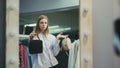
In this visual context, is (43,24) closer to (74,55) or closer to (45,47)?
(45,47)

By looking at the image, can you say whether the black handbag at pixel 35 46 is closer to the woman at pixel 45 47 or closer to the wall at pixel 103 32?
the woman at pixel 45 47

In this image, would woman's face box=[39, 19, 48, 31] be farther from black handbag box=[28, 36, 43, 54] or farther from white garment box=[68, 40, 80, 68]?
white garment box=[68, 40, 80, 68]

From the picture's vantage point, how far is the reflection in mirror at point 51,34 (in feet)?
4.53

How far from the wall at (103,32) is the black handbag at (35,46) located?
1.40 feet

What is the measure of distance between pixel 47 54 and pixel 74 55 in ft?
0.59

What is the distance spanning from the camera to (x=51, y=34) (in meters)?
1.45

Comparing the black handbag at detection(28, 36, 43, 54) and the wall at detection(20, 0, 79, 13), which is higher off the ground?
the wall at detection(20, 0, 79, 13)

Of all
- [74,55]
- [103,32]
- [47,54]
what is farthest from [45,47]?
[103,32]

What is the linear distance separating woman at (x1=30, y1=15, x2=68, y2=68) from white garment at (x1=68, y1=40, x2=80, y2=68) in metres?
0.09

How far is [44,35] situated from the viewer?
1441 millimetres

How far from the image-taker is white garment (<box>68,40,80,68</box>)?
4.90 ft

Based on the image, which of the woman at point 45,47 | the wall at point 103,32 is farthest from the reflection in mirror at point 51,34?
the wall at point 103,32

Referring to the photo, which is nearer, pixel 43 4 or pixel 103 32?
pixel 43 4

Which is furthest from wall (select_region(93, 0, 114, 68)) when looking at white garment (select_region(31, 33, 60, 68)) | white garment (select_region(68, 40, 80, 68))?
white garment (select_region(31, 33, 60, 68))
